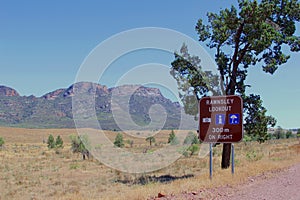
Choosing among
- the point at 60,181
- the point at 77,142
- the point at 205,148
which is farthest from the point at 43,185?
the point at 77,142

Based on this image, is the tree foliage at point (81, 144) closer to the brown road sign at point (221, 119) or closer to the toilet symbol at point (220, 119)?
the brown road sign at point (221, 119)

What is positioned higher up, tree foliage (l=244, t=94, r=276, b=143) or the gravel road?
tree foliage (l=244, t=94, r=276, b=143)

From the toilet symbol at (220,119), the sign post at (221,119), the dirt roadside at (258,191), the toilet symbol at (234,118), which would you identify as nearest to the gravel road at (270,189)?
the dirt roadside at (258,191)

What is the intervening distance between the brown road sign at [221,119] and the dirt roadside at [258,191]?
2.04 m

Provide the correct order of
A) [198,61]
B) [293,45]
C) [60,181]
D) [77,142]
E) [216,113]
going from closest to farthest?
1. [216,113]
2. [293,45]
3. [198,61]
4. [60,181]
5. [77,142]

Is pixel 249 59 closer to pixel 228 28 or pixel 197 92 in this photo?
pixel 228 28

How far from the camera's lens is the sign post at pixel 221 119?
1338 centimetres

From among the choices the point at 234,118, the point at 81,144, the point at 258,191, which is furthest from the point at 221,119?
the point at 81,144

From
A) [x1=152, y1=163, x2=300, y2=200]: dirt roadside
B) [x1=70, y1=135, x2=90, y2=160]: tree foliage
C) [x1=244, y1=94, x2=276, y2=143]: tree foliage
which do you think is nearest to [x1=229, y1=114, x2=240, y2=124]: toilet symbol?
[x1=152, y1=163, x2=300, y2=200]: dirt roadside

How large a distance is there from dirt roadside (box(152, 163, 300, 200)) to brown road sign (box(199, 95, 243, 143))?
2.04 meters

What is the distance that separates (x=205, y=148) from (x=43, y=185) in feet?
76.6

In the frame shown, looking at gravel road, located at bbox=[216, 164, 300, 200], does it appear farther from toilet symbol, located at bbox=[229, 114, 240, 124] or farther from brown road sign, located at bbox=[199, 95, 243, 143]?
toilet symbol, located at bbox=[229, 114, 240, 124]

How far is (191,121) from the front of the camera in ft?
71.7

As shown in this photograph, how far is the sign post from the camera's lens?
43.9 ft
